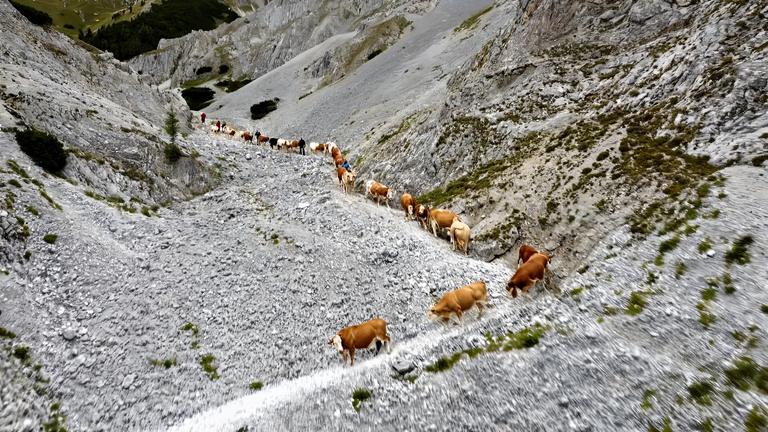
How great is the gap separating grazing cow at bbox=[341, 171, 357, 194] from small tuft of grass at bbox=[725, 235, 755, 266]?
78.2 feet

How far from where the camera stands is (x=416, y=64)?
72250 millimetres

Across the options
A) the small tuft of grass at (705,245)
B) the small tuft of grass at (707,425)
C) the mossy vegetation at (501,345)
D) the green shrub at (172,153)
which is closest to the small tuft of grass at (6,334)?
the mossy vegetation at (501,345)

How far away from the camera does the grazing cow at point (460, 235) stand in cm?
2197

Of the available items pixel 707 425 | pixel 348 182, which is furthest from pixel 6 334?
pixel 707 425

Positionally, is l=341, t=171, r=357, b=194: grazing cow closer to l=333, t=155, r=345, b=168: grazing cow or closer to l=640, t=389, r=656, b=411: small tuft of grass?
l=333, t=155, r=345, b=168: grazing cow

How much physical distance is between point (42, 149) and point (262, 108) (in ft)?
196

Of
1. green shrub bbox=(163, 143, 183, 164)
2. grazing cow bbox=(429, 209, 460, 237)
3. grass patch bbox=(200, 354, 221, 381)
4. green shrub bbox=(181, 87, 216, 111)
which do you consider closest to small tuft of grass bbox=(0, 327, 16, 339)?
grass patch bbox=(200, 354, 221, 381)

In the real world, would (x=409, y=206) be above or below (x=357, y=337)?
above

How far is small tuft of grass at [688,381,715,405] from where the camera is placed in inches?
396

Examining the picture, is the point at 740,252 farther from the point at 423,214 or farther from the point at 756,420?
the point at 423,214

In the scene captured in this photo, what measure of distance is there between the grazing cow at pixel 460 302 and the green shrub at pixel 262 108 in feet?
237

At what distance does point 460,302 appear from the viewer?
52.7ft

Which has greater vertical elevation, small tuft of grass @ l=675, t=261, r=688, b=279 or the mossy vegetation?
small tuft of grass @ l=675, t=261, r=688, b=279

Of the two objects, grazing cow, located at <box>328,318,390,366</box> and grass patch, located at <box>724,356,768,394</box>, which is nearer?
grass patch, located at <box>724,356,768,394</box>
